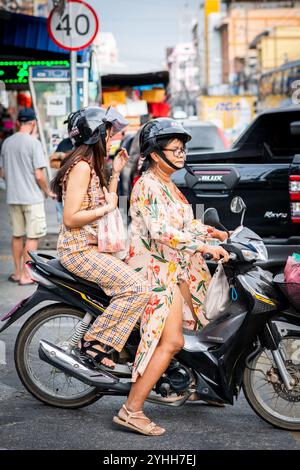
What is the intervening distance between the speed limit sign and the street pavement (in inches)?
280

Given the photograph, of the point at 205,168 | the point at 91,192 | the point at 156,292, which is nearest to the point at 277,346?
the point at 156,292

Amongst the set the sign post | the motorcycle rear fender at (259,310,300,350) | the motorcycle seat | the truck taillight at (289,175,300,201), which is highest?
the sign post

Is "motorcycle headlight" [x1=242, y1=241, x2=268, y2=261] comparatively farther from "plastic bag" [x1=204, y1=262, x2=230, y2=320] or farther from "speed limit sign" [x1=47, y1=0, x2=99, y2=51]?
"speed limit sign" [x1=47, y1=0, x2=99, y2=51]

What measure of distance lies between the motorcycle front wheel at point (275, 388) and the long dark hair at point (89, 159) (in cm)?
139

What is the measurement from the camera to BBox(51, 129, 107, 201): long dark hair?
5.59m

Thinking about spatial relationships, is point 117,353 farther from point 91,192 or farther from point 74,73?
point 74,73

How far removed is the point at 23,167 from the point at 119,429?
561 cm

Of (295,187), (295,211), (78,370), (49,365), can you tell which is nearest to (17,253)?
(295,211)

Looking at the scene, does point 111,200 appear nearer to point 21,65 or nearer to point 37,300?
point 37,300

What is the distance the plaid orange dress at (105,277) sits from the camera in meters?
5.39

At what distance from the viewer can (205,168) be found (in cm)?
836

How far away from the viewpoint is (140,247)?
18.2 ft

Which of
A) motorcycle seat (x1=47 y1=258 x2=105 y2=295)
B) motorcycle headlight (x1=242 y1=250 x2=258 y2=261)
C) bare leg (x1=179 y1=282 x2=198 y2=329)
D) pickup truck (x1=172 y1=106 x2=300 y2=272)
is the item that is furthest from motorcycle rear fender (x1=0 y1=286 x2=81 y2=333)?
pickup truck (x1=172 y1=106 x2=300 y2=272)

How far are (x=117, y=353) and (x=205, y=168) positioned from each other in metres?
3.10
